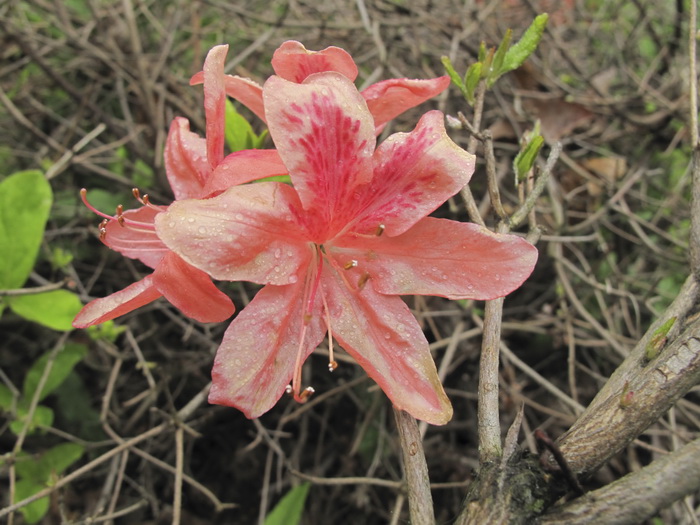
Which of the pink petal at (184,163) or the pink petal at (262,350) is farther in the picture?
the pink petal at (184,163)

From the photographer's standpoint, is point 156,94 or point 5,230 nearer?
point 5,230

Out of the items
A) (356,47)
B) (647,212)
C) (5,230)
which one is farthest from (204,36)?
(647,212)

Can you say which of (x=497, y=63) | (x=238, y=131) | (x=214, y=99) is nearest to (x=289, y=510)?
(x=238, y=131)

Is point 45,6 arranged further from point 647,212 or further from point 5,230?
point 647,212

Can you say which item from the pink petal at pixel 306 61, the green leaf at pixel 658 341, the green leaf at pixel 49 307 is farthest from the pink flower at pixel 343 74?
the green leaf at pixel 49 307

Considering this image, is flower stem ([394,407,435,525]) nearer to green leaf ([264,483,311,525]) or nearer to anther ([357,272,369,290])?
anther ([357,272,369,290])

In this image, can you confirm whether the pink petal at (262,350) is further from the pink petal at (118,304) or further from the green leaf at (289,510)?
the green leaf at (289,510)
